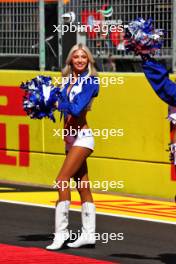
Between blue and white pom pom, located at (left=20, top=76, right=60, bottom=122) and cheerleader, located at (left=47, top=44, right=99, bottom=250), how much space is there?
80 millimetres

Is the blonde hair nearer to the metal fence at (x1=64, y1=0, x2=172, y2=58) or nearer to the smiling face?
the smiling face

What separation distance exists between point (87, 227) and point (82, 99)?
1.18 meters

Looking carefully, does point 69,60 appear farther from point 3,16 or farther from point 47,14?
point 3,16

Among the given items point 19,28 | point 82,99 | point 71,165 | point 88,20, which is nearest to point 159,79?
point 82,99

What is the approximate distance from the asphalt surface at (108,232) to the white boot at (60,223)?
90mm

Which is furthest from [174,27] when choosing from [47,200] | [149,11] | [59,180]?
[59,180]

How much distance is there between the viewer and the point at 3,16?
15.0 meters

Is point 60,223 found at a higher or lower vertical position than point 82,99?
lower

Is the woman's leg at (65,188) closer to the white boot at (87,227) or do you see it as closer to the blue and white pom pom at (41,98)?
the white boot at (87,227)

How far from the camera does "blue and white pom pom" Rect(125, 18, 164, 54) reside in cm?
708

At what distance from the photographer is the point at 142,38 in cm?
709

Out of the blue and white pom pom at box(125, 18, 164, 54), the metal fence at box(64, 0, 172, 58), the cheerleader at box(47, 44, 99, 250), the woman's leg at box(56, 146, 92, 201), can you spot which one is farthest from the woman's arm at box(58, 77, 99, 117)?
the metal fence at box(64, 0, 172, 58)

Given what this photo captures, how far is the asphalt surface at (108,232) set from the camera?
805 centimetres

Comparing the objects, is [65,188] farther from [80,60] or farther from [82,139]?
[80,60]
